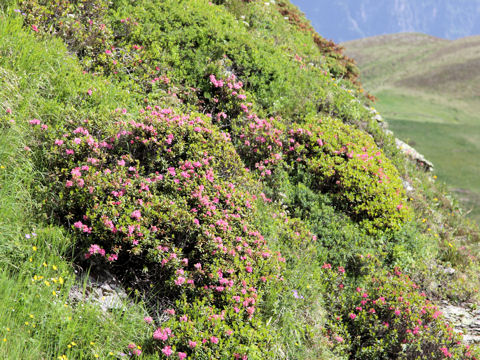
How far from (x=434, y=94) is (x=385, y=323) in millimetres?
126051

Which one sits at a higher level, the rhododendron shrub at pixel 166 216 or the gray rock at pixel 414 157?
the gray rock at pixel 414 157

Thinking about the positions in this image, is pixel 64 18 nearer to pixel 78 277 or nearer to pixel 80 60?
pixel 80 60

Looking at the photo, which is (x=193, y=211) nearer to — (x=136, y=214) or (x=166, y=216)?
(x=166, y=216)

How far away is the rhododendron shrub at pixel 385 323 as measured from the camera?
19.1 feet

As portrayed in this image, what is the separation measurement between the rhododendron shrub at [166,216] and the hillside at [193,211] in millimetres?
25

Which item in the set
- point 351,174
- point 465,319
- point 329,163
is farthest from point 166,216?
point 465,319

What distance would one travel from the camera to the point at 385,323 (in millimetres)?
6105

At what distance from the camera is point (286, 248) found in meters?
6.24

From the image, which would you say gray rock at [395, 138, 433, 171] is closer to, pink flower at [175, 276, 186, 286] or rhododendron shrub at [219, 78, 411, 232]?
rhododendron shrub at [219, 78, 411, 232]

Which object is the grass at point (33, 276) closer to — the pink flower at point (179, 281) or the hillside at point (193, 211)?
the hillside at point (193, 211)

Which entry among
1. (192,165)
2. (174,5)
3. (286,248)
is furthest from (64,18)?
(286,248)

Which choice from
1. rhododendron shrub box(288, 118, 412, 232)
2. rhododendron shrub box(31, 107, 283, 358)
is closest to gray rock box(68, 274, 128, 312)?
rhododendron shrub box(31, 107, 283, 358)

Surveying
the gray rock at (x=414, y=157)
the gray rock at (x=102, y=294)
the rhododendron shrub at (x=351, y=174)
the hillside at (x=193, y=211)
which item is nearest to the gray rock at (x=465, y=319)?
the hillside at (x=193, y=211)

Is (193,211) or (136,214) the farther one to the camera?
(193,211)
